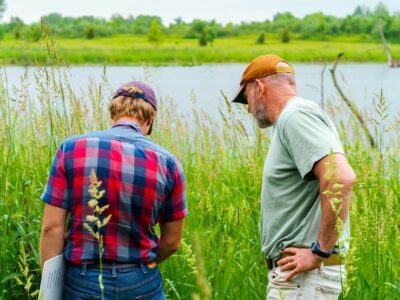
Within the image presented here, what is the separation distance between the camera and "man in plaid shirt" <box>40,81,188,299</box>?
2.69m

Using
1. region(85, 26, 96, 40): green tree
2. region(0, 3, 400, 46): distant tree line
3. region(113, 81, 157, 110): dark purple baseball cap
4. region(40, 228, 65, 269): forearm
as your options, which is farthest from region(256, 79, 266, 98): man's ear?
region(85, 26, 96, 40): green tree

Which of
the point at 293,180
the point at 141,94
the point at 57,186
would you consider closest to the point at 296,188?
the point at 293,180

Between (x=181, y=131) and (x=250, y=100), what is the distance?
15.7ft

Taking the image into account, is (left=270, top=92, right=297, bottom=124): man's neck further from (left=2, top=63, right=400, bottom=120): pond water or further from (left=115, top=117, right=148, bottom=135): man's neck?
(left=2, top=63, right=400, bottom=120): pond water

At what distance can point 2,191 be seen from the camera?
401 centimetres

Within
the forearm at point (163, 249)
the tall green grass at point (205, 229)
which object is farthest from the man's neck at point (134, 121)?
the tall green grass at point (205, 229)

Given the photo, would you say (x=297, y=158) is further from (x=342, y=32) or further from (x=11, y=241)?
(x=342, y=32)

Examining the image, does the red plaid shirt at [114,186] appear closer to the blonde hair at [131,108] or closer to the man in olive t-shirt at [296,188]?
the blonde hair at [131,108]

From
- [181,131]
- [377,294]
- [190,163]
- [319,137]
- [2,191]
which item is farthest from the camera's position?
[181,131]

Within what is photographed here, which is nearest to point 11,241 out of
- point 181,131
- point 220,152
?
point 220,152

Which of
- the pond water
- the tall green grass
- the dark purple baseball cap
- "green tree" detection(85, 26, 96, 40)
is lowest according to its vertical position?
"green tree" detection(85, 26, 96, 40)

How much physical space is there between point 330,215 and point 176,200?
63 centimetres

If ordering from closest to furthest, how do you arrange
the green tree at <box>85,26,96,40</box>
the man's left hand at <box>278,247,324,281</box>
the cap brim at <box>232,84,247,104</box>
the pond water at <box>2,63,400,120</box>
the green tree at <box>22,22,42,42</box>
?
the man's left hand at <box>278,247,324,281</box> → the cap brim at <box>232,84,247,104</box> → the green tree at <box>22,22,42,42</box> → the pond water at <box>2,63,400,120</box> → the green tree at <box>85,26,96,40</box>

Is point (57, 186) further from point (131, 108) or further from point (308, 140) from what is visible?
point (308, 140)
